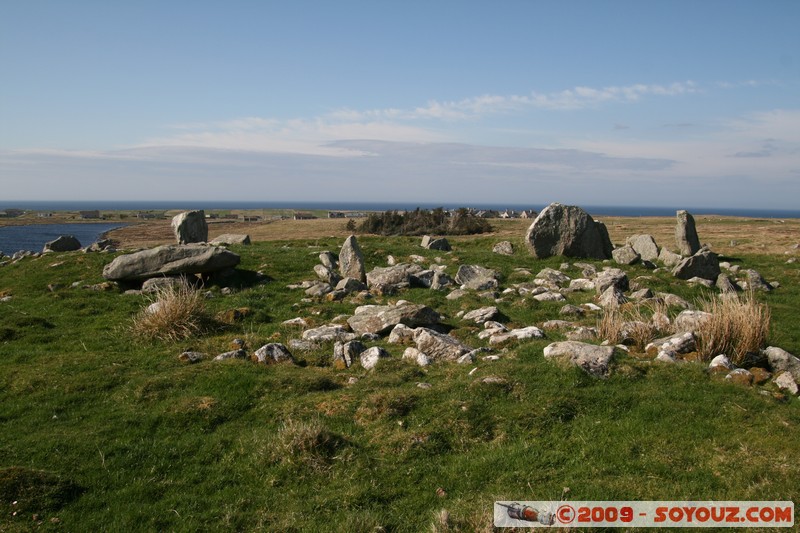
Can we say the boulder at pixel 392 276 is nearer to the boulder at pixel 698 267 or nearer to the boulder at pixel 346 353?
the boulder at pixel 346 353

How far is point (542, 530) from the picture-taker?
5.95 metres

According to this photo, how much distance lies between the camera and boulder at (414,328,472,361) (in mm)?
12008

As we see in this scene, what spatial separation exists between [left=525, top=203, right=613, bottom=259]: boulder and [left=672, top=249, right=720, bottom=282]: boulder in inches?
188

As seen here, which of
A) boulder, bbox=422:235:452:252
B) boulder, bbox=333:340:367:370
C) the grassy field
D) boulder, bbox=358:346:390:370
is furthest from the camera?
boulder, bbox=422:235:452:252

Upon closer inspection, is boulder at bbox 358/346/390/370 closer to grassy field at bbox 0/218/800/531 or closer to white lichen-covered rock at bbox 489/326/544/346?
grassy field at bbox 0/218/800/531

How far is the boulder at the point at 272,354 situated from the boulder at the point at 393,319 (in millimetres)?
2391

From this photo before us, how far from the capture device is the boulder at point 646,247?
27.3m

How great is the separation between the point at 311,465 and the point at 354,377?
3.43 meters

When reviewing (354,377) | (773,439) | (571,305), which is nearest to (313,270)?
(571,305)

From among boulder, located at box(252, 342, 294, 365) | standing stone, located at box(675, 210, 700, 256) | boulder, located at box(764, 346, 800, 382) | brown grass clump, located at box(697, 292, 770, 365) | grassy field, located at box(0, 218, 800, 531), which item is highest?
standing stone, located at box(675, 210, 700, 256)

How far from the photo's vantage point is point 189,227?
31453mm

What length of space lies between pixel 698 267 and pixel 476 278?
9.16 m

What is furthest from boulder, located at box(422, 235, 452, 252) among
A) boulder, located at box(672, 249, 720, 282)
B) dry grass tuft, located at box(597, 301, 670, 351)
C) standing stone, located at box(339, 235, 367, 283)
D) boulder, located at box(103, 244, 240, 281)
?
dry grass tuft, located at box(597, 301, 670, 351)

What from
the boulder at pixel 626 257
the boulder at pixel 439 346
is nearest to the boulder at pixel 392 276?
the boulder at pixel 439 346
